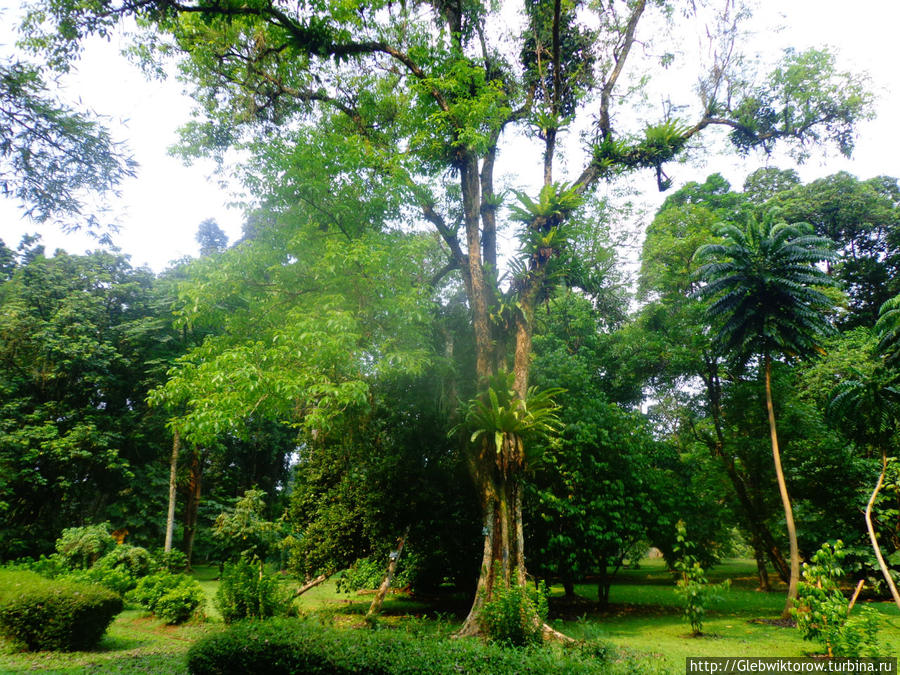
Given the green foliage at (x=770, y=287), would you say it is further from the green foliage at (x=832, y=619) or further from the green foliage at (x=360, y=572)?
the green foliage at (x=360, y=572)

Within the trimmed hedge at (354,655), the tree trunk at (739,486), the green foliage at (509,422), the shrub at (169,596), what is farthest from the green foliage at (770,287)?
the shrub at (169,596)

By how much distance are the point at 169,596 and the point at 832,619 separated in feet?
38.4

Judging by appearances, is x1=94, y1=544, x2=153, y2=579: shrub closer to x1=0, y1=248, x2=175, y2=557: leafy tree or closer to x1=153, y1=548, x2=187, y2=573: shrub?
x1=153, y1=548, x2=187, y2=573: shrub

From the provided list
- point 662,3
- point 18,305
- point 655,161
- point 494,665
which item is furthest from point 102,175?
point 18,305

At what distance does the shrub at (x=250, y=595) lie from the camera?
7.31 m

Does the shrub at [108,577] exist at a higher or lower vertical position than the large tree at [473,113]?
lower

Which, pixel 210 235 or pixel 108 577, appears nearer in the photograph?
pixel 108 577

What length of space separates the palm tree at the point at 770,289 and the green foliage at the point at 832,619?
579cm

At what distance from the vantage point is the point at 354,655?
428 centimetres

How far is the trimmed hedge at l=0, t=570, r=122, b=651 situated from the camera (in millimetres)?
6539

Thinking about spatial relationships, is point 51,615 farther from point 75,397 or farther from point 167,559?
point 75,397

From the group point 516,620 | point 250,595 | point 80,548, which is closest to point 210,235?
point 80,548

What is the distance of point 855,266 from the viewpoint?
19516 millimetres

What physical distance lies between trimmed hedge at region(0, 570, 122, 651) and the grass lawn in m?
0.23
